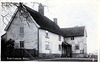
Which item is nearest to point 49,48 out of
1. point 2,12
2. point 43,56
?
point 43,56

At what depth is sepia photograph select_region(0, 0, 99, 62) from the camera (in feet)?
9.93

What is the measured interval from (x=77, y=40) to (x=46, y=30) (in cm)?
38

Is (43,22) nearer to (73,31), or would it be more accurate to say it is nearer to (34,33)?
(34,33)

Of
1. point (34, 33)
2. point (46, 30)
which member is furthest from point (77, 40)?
point (34, 33)

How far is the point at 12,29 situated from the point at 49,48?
484mm

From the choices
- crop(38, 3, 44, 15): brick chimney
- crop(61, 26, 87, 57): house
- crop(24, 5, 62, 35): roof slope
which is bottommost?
crop(61, 26, 87, 57): house

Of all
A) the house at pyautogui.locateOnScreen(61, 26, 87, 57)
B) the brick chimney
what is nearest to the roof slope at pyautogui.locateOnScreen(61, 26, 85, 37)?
the house at pyautogui.locateOnScreen(61, 26, 87, 57)

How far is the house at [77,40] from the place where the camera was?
3031mm

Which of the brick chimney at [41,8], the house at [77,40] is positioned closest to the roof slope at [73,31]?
the house at [77,40]

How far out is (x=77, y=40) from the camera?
3043 millimetres

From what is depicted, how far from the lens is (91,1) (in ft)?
9.80

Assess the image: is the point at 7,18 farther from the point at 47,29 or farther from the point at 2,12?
the point at 47,29

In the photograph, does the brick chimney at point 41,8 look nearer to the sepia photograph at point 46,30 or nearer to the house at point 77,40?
the sepia photograph at point 46,30

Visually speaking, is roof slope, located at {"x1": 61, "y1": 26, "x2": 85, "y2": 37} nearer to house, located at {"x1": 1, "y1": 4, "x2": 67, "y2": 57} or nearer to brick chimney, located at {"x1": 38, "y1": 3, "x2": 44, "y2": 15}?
house, located at {"x1": 1, "y1": 4, "x2": 67, "y2": 57}
